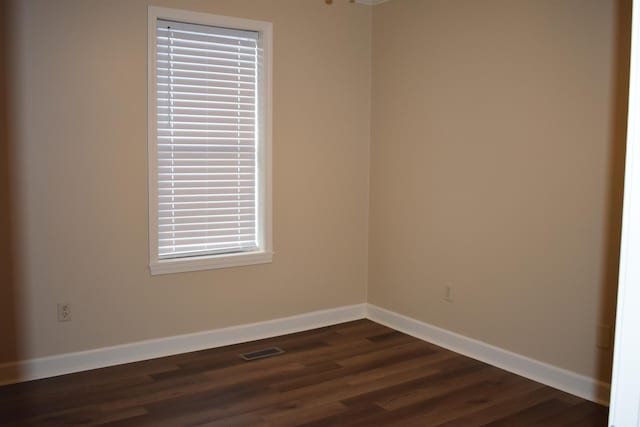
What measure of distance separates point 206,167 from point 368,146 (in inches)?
55.1

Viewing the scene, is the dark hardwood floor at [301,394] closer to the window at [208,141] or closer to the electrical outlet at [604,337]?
the electrical outlet at [604,337]

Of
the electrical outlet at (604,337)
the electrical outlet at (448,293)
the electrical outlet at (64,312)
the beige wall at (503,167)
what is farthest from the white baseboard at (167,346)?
the electrical outlet at (604,337)

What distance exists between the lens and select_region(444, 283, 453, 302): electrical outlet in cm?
411

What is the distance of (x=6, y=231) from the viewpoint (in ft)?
11.0

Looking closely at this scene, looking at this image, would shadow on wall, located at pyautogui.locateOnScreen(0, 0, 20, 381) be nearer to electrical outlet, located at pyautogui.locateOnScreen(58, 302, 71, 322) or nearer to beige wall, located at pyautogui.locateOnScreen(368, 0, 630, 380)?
electrical outlet, located at pyautogui.locateOnScreen(58, 302, 71, 322)

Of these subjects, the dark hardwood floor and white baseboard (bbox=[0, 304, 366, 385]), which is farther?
white baseboard (bbox=[0, 304, 366, 385])

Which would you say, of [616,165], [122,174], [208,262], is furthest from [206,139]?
[616,165]

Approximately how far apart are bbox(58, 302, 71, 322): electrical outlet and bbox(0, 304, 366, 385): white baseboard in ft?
0.72

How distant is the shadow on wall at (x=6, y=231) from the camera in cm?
326

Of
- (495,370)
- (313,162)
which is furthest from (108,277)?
(495,370)

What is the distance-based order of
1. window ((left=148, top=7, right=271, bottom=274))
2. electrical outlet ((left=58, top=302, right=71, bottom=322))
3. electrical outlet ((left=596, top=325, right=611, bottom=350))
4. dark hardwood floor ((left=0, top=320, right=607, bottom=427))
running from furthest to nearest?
window ((left=148, top=7, right=271, bottom=274)) → electrical outlet ((left=58, top=302, right=71, bottom=322)) → electrical outlet ((left=596, top=325, right=611, bottom=350)) → dark hardwood floor ((left=0, top=320, right=607, bottom=427))

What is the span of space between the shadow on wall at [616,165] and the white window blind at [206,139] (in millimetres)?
2306

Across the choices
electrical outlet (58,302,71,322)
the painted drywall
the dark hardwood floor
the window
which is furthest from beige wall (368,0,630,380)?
electrical outlet (58,302,71,322)

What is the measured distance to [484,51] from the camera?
12.4 feet
